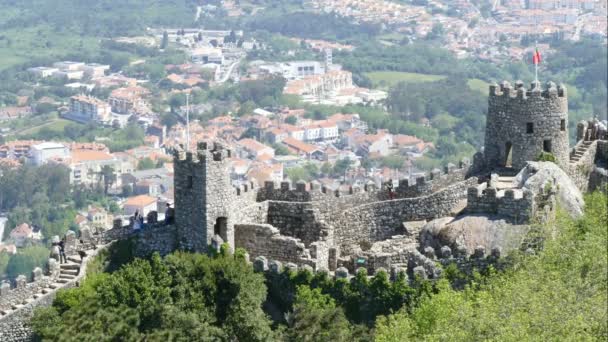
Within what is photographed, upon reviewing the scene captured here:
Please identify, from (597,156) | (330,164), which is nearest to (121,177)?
(330,164)

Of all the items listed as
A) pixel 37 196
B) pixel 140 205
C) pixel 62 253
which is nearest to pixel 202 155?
pixel 62 253

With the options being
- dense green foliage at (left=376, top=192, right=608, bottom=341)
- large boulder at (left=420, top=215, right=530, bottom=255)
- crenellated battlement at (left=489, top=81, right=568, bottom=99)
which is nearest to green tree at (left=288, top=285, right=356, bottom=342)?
dense green foliage at (left=376, top=192, right=608, bottom=341)

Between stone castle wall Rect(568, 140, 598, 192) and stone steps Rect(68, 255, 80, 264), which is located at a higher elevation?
stone castle wall Rect(568, 140, 598, 192)

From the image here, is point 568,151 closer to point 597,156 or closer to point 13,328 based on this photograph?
point 597,156

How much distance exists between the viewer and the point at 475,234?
4612cm

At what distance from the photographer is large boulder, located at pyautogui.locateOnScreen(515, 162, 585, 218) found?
48.7m

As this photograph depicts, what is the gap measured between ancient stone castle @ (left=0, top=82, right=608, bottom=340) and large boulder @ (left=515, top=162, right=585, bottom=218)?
74 millimetres

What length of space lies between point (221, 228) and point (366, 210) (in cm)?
557

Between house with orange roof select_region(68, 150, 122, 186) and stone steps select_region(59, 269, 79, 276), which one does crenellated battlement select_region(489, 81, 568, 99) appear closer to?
stone steps select_region(59, 269, 79, 276)

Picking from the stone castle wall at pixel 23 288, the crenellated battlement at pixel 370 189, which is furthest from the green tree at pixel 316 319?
the stone castle wall at pixel 23 288

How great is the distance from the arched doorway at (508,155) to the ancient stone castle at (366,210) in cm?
5

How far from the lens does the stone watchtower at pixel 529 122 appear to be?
52.7 m

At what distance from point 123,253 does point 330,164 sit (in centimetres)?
14556

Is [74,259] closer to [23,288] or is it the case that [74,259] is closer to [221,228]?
[23,288]
